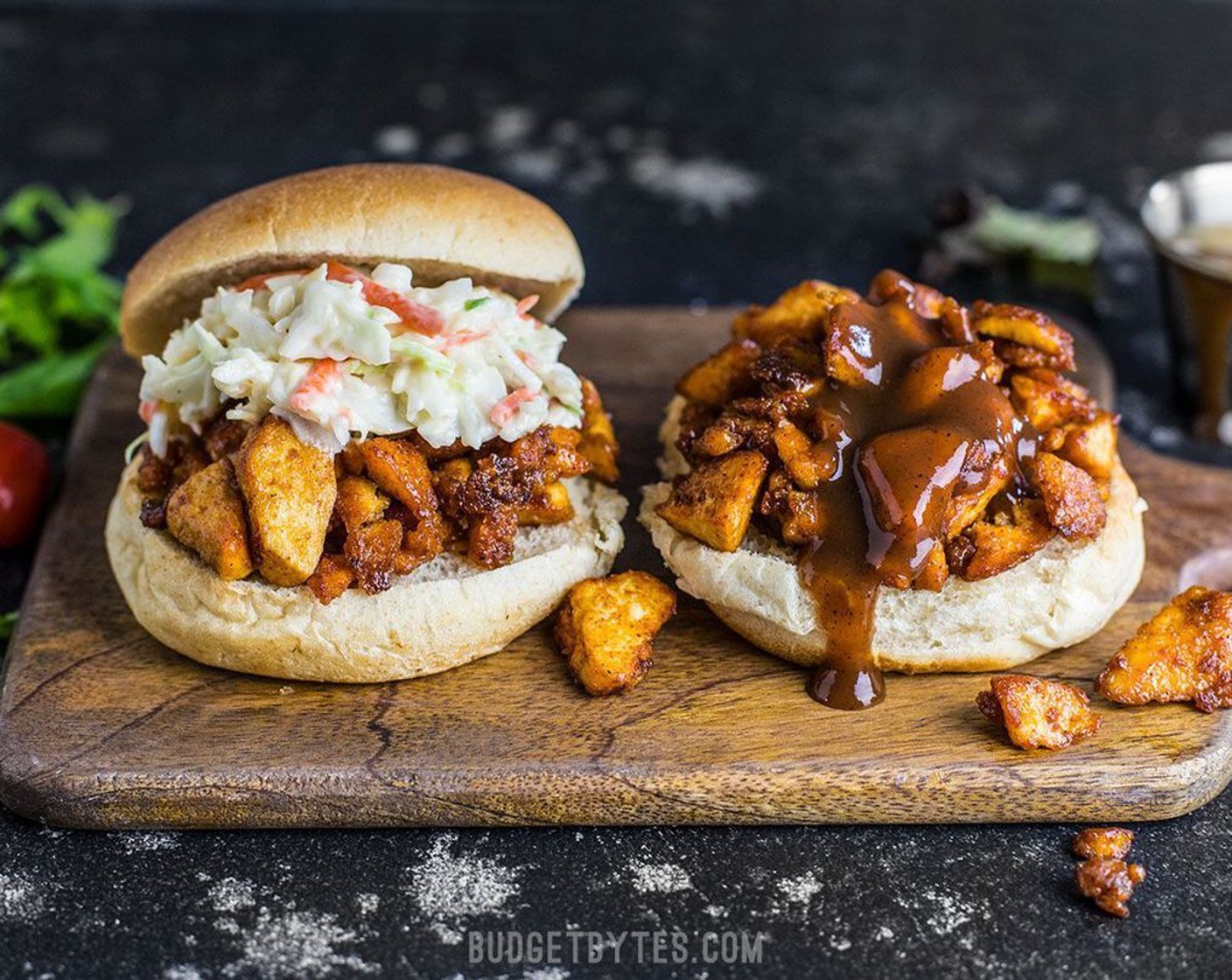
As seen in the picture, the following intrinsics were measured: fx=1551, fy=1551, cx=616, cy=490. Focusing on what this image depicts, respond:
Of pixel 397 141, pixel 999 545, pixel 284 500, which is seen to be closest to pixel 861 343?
pixel 999 545

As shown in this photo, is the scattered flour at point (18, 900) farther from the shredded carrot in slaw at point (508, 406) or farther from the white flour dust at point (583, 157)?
the white flour dust at point (583, 157)

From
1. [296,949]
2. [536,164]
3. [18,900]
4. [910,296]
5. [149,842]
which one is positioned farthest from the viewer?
[536,164]

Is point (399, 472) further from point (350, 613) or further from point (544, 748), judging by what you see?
point (544, 748)

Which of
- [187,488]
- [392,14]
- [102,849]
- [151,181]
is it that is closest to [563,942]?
[102,849]

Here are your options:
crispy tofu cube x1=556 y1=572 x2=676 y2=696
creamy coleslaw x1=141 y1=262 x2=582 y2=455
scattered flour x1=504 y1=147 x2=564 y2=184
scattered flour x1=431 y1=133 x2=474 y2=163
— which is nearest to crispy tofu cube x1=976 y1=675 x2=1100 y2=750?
crispy tofu cube x1=556 y1=572 x2=676 y2=696

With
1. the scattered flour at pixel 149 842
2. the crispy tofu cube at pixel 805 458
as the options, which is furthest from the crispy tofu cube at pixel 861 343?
the scattered flour at pixel 149 842

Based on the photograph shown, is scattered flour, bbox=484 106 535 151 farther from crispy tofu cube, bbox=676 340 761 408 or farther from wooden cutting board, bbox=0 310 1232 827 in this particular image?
wooden cutting board, bbox=0 310 1232 827
